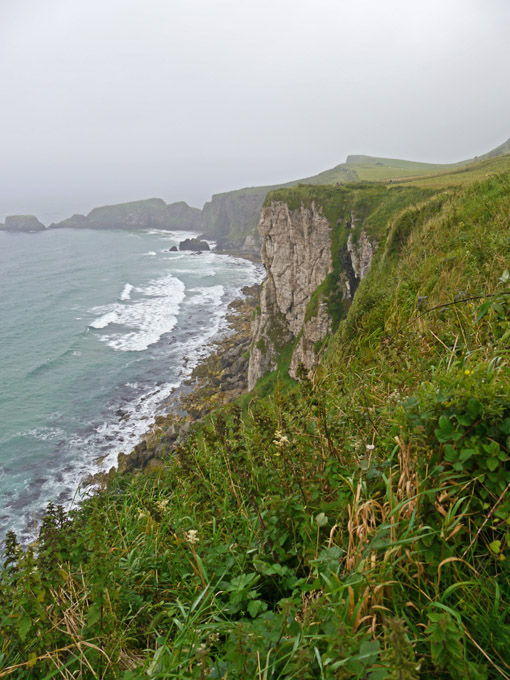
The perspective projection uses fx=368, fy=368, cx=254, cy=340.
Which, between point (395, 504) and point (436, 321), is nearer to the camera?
point (395, 504)

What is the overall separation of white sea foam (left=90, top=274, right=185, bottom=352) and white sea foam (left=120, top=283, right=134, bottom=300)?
2.17 metres

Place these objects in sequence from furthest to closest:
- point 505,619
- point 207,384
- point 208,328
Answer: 1. point 208,328
2. point 207,384
3. point 505,619

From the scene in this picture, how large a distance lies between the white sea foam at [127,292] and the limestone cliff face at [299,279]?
115 feet

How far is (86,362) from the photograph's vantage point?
1886 inches

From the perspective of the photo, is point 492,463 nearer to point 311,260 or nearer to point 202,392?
point 202,392

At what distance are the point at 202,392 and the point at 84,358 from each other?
1849 centimetres

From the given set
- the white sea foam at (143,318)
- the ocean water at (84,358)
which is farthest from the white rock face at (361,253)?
the white sea foam at (143,318)

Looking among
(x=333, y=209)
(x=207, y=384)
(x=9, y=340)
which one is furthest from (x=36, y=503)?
(x=333, y=209)

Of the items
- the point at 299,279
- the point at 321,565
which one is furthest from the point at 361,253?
the point at 321,565

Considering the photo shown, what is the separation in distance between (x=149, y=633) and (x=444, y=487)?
214 centimetres

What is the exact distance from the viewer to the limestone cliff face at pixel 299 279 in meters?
40.3

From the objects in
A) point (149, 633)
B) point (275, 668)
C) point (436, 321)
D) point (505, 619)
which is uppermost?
point (436, 321)

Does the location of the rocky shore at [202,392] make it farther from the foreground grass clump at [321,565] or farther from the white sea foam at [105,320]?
the foreground grass clump at [321,565]

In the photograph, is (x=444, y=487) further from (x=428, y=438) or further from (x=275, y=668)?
(x=275, y=668)
